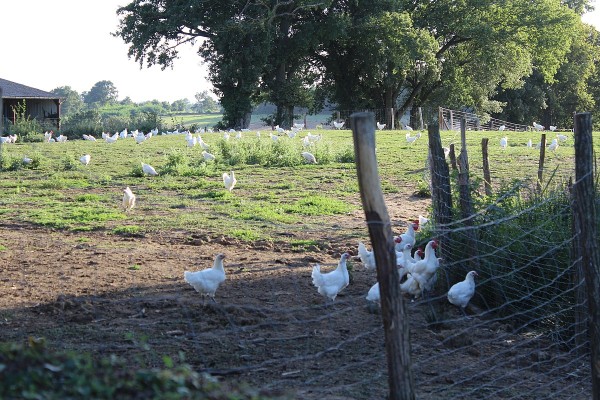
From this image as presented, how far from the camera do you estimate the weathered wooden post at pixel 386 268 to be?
4.05 m

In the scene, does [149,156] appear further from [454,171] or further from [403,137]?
[454,171]

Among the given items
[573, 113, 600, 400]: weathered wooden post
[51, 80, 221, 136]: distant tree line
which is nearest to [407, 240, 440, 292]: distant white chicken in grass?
[573, 113, 600, 400]: weathered wooden post

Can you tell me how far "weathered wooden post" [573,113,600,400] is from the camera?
5121mm

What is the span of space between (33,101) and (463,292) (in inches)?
1832

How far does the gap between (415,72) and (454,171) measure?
40.6 metres

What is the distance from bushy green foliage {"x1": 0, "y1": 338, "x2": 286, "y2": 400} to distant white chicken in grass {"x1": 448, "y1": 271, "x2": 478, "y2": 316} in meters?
5.01

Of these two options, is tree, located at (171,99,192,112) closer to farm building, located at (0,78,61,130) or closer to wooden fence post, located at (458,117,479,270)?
farm building, located at (0,78,61,130)

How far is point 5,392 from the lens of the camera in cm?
291

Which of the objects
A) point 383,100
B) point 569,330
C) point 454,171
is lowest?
point 569,330

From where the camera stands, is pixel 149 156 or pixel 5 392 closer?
pixel 5 392

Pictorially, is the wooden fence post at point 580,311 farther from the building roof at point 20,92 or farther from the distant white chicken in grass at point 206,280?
the building roof at point 20,92

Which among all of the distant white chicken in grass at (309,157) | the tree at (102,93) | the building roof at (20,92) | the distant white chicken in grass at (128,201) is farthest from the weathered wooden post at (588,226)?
the tree at (102,93)

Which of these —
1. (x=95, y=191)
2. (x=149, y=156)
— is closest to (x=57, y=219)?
(x=95, y=191)

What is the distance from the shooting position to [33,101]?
50094 mm
